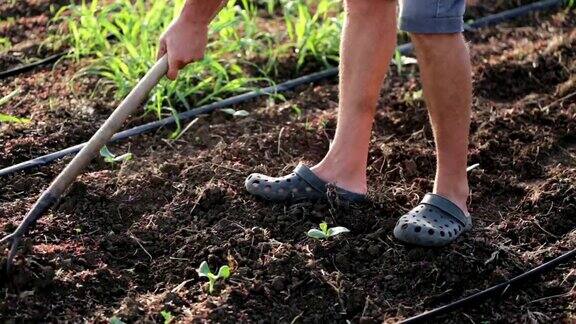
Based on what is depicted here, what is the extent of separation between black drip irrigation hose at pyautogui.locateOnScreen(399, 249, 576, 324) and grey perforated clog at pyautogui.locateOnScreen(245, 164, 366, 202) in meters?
0.57

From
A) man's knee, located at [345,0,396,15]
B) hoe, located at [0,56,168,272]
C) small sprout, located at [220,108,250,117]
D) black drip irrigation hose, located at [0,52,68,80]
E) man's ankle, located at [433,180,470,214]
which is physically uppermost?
man's knee, located at [345,0,396,15]

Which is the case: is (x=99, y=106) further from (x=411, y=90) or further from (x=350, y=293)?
(x=350, y=293)

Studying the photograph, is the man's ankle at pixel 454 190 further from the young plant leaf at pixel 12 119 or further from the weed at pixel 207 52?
the young plant leaf at pixel 12 119

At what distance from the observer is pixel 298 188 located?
324 cm

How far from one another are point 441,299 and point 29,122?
183cm

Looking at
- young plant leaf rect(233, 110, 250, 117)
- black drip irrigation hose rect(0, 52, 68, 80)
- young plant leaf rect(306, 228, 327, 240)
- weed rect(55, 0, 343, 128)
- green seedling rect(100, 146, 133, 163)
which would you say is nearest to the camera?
young plant leaf rect(306, 228, 327, 240)

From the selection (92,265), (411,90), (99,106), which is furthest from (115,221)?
(411,90)

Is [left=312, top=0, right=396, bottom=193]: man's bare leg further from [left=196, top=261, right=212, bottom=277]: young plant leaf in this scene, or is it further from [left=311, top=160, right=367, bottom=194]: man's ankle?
[left=196, top=261, right=212, bottom=277]: young plant leaf

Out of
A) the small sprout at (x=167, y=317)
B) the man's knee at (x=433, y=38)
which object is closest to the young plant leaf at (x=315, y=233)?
the small sprout at (x=167, y=317)

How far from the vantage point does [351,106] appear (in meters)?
3.13

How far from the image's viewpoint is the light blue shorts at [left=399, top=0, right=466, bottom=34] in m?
2.76

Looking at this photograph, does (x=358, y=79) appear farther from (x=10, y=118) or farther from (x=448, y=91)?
(x=10, y=118)

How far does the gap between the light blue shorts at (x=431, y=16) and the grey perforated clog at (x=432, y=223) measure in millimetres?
549

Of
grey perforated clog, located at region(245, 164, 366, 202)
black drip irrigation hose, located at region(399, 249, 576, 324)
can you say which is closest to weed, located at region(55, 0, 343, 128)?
grey perforated clog, located at region(245, 164, 366, 202)
